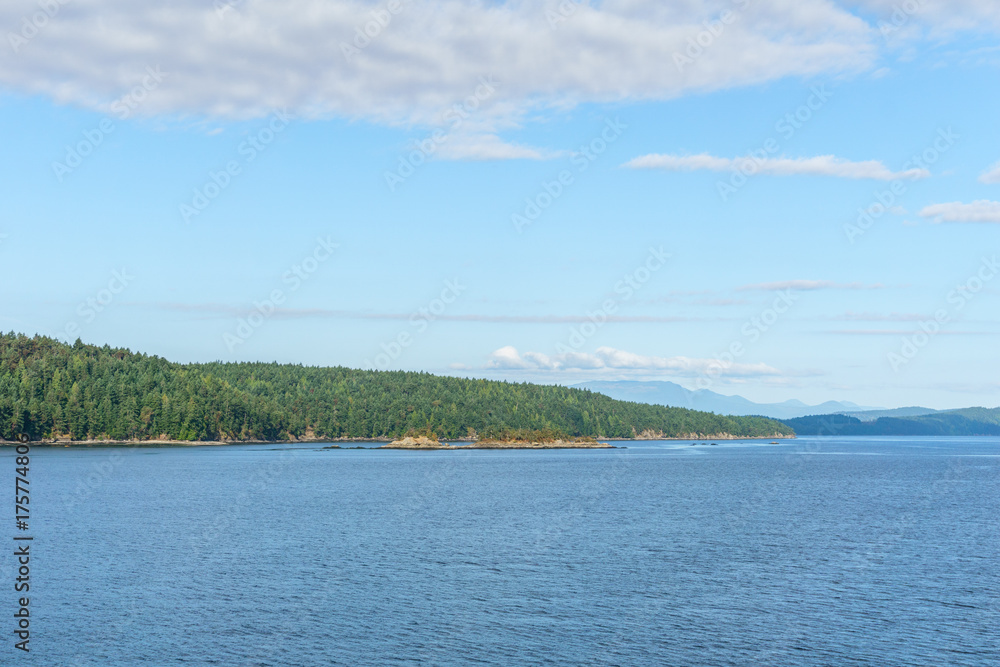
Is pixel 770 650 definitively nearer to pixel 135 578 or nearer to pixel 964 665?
pixel 964 665

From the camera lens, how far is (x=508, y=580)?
53.0 m

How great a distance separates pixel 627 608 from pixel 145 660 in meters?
24.3

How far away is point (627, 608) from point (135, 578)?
31.0 metres

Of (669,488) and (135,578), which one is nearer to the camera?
(135,578)

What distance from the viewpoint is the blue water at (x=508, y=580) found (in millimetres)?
38469

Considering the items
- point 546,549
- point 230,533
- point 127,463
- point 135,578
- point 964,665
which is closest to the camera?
point 964,665

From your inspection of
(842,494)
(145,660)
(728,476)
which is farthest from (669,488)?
(145,660)

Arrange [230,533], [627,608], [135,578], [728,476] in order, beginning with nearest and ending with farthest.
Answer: [627,608] → [135,578] → [230,533] → [728,476]

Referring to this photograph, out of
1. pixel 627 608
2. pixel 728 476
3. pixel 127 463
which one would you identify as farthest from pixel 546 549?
pixel 127 463

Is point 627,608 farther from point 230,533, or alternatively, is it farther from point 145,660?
point 230,533

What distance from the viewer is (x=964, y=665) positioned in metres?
35.5

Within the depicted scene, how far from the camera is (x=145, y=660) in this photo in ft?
120

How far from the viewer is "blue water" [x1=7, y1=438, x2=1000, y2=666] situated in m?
38.5

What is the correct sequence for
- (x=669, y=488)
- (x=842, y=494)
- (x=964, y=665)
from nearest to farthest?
(x=964, y=665) → (x=842, y=494) → (x=669, y=488)
